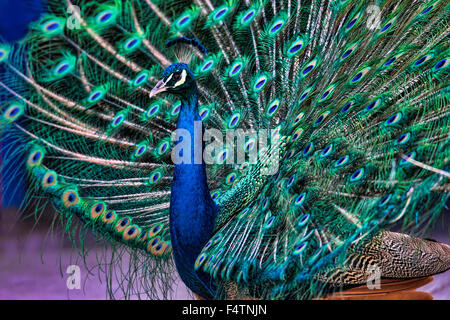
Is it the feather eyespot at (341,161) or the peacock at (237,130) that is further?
the feather eyespot at (341,161)

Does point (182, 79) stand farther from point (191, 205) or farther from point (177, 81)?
point (191, 205)

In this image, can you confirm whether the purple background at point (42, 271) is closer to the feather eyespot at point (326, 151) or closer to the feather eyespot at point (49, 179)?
the feather eyespot at point (49, 179)

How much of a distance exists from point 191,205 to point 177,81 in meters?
0.41

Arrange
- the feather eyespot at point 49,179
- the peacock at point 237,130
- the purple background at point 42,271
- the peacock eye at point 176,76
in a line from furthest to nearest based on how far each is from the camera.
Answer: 1. the purple background at point 42,271
2. the feather eyespot at point 49,179
3. the peacock eye at point 176,76
4. the peacock at point 237,130

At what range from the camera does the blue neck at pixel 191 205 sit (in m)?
1.32

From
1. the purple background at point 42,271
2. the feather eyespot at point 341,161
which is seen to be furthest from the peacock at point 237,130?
the purple background at point 42,271

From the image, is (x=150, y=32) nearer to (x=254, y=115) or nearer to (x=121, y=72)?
(x=121, y=72)

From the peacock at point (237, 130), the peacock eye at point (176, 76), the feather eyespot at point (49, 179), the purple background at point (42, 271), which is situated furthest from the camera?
the purple background at point (42, 271)

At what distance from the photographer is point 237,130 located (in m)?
1.60

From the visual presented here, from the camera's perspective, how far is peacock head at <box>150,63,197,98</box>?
1257 millimetres

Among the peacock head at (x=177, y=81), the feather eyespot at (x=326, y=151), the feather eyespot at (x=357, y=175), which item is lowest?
the feather eyespot at (x=357, y=175)

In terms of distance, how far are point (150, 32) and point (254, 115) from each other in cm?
51

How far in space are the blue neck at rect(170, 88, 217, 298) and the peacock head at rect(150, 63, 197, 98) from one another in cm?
3

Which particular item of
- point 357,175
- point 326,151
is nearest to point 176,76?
point 326,151
